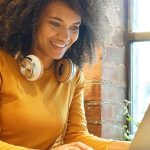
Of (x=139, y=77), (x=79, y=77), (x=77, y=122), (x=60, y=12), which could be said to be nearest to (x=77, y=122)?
(x=77, y=122)

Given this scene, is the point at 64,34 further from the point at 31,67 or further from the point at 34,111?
the point at 34,111

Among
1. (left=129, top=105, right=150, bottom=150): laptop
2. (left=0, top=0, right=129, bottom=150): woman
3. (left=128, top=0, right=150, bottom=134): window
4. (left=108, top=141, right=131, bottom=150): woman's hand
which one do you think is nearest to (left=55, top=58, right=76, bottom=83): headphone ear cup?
(left=0, top=0, right=129, bottom=150): woman

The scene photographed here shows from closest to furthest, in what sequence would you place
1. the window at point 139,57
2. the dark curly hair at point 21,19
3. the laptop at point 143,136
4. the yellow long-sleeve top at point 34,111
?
1. the laptop at point 143,136
2. the yellow long-sleeve top at point 34,111
3. the dark curly hair at point 21,19
4. the window at point 139,57

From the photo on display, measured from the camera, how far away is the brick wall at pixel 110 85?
6.45ft

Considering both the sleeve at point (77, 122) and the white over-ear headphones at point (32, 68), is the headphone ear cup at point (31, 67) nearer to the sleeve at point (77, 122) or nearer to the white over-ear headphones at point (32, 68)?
the white over-ear headphones at point (32, 68)

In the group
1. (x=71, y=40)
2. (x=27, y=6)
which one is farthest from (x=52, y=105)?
(x=27, y=6)

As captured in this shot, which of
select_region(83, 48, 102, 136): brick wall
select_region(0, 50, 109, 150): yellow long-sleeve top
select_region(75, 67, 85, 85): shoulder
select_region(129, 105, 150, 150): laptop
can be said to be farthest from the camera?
select_region(83, 48, 102, 136): brick wall

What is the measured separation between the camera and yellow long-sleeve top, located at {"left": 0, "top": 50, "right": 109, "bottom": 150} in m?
1.37

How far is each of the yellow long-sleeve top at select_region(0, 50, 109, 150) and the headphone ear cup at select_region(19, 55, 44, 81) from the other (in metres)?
0.04

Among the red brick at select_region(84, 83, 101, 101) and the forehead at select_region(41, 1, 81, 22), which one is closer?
the forehead at select_region(41, 1, 81, 22)

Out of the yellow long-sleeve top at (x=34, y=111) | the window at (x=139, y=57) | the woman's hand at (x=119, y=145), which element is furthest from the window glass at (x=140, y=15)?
the woman's hand at (x=119, y=145)

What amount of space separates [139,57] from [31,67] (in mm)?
874

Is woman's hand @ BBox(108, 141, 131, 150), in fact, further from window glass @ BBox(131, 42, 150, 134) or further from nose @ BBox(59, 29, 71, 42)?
window glass @ BBox(131, 42, 150, 134)

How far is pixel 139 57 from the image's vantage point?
212cm
